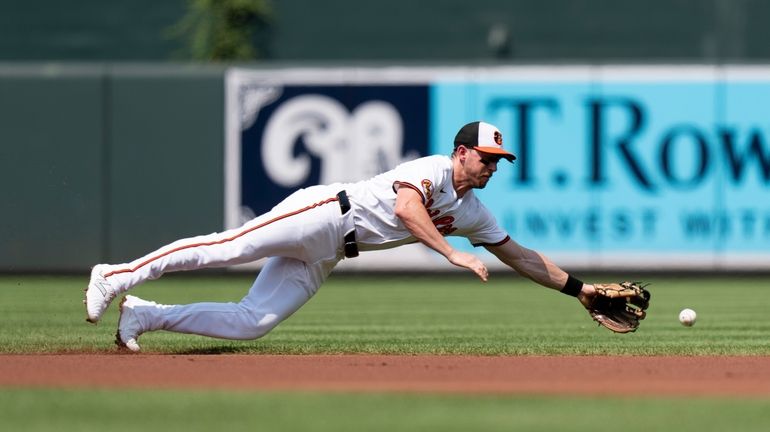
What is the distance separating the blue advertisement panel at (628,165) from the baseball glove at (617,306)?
8617mm

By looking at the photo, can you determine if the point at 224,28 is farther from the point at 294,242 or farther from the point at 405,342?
the point at 294,242

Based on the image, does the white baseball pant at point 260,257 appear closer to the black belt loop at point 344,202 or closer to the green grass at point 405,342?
the black belt loop at point 344,202

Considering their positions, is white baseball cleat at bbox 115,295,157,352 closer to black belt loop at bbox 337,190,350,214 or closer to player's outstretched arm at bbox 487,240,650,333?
black belt loop at bbox 337,190,350,214

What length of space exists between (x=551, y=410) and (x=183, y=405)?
1.44 meters

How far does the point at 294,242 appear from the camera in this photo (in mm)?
7637

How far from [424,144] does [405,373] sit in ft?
35.3

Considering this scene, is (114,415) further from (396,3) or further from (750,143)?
(396,3)

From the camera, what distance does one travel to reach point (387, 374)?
697 centimetres

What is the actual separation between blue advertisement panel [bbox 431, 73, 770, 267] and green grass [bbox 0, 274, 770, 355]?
65 cm

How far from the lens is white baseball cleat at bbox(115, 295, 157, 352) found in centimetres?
795

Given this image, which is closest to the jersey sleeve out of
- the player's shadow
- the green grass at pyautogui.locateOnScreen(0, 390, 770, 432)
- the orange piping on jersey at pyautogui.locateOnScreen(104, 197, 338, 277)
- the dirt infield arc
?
the orange piping on jersey at pyautogui.locateOnScreen(104, 197, 338, 277)

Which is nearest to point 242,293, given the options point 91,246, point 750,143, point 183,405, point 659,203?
point 91,246

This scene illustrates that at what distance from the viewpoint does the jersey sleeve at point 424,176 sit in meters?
7.59

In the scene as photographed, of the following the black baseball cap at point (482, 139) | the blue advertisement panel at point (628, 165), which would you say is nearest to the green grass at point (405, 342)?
the blue advertisement panel at point (628, 165)
